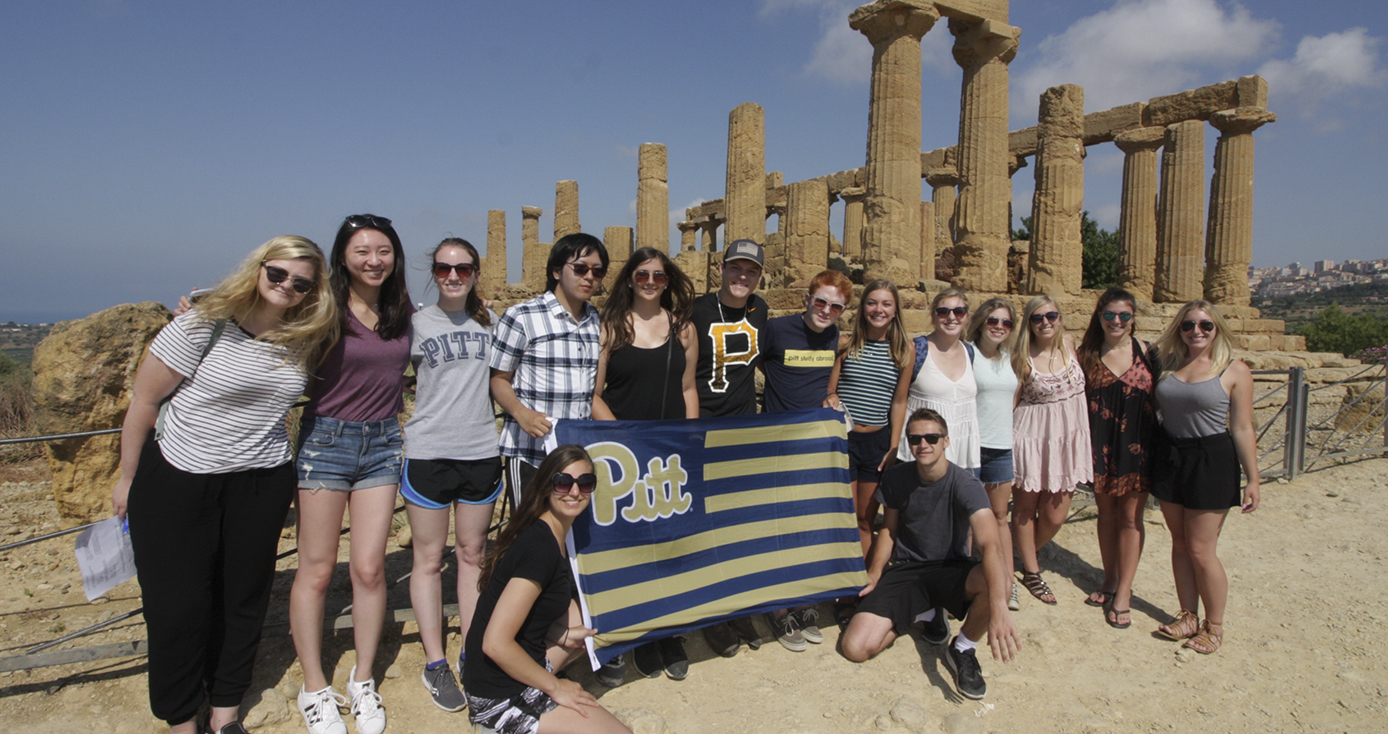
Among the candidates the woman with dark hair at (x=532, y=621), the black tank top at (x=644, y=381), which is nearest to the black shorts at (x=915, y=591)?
the black tank top at (x=644, y=381)

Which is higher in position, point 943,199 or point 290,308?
point 943,199

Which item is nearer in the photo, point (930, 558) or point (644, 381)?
point (644, 381)

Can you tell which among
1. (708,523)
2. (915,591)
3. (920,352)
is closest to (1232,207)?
(920,352)

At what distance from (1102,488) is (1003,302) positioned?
1.28m

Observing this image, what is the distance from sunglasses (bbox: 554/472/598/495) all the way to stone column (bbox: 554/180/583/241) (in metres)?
22.0

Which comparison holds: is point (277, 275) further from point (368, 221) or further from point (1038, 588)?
point (1038, 588)

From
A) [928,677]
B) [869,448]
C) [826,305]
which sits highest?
[826,305]

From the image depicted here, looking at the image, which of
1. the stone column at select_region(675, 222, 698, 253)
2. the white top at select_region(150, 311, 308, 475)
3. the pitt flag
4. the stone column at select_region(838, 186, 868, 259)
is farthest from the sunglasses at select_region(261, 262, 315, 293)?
the stone column at select_region(675, 222, 698, 253)

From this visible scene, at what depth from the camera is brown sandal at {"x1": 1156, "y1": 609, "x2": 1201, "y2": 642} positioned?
161 inches

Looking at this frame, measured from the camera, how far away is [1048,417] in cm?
442

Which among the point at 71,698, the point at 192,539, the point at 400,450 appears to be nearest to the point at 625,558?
the point at 400,450

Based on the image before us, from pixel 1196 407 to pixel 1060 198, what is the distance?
13.2 m

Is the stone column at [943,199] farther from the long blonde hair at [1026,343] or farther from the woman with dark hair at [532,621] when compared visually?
the woman with dark hair at [532,621]

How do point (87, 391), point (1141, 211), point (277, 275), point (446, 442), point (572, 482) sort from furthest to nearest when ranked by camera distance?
point (1141, 211) → point (87, 391) → point (446, 442) → point (572, 482) → point (277, 275)
